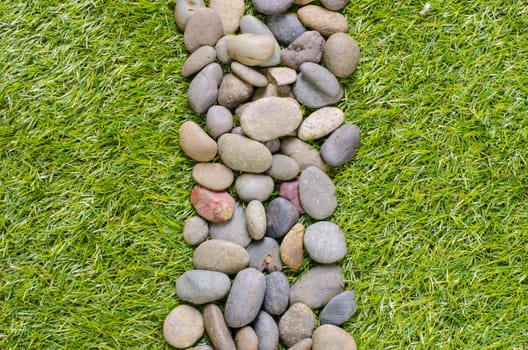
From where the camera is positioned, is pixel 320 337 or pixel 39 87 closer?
pixel 320 337

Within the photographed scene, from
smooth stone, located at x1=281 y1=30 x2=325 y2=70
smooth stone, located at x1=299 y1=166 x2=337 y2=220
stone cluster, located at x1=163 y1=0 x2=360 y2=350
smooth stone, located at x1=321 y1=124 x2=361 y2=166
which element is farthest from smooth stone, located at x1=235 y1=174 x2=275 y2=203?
smooth stone, located at x1=281 y1=30 x2=325 y2=70

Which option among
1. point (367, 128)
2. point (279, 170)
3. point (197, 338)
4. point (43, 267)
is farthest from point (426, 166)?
point (43, 267)

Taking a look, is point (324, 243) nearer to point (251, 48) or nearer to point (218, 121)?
point (218, 121)

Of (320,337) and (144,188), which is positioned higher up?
(144,188)

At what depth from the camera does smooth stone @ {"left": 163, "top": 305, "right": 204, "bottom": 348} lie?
7.09 ft

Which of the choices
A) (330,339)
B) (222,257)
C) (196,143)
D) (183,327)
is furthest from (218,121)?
(330,339)

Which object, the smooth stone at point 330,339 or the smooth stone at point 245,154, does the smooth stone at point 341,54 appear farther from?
the smooth stone at point 330,339

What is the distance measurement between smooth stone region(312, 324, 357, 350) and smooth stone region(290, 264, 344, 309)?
0.09m

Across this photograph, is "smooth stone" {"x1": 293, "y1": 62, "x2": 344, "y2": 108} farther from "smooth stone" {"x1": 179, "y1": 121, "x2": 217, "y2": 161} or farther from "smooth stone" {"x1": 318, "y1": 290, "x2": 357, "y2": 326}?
"smooth stone" {"x1": 318, "y1": 290, "x2": 357, "y2": 326}

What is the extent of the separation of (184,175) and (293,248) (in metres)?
0.48

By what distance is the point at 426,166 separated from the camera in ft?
7.44

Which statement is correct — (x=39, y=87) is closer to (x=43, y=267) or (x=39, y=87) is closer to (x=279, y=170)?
(x=43, y=267)

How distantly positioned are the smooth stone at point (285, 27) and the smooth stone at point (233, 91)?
237 mm

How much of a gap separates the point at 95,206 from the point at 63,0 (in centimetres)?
79
